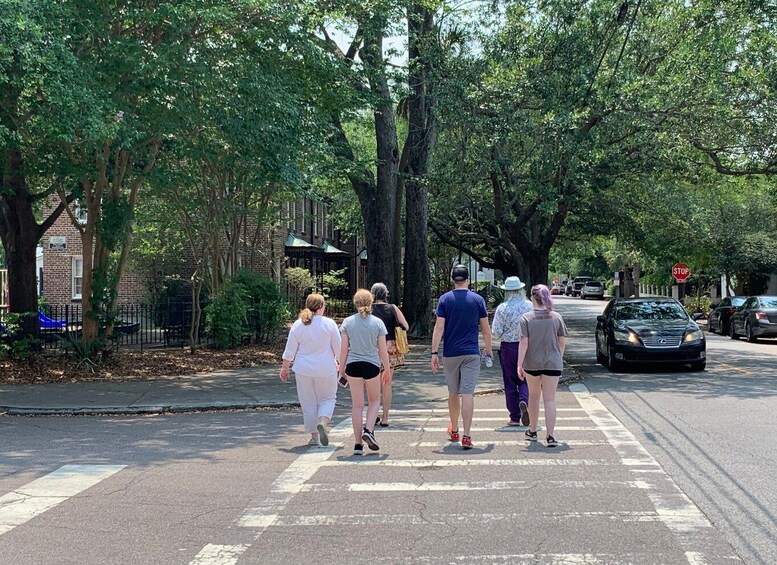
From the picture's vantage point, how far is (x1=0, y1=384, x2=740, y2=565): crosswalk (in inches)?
198

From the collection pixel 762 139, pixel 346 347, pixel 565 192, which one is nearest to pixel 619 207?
pixel 565 192

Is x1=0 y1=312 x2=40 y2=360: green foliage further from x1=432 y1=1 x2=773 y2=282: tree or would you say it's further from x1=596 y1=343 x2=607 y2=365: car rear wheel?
x1=596 y1=343 x2=607 y2=365: car rear wheel

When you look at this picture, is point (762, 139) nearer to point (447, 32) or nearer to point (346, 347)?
point (447, 32)

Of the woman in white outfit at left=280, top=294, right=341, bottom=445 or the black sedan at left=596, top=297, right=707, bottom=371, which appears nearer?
the woman in white outfit at left=280, top=294, right=341, bottom=445

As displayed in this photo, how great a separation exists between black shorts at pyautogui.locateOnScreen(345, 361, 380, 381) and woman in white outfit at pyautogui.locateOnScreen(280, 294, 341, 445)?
33 cm

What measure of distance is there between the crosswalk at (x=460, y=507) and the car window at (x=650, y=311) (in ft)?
26.9

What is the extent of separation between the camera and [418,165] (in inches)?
879

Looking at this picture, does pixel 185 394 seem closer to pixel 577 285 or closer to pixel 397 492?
→ pixel 397 492

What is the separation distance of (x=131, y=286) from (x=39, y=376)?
1803 cm

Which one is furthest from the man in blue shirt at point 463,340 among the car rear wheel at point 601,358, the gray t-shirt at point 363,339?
the car rear wheel at point 601,358

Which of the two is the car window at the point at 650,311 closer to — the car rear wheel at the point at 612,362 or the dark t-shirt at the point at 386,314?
the car rear wheel at the point at 612,362

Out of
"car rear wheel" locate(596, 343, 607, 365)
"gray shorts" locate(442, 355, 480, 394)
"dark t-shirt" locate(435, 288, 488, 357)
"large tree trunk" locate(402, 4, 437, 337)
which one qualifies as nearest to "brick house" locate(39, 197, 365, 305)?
"large tree trunk" locate(402, 4, 437, 337)

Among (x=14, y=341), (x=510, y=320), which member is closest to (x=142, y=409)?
(x=510, y=320)

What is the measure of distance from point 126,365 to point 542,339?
35.3 feet
